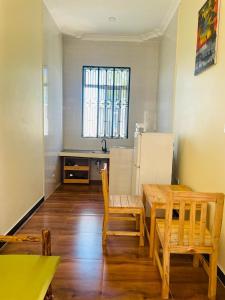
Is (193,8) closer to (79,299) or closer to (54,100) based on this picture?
(54,100)

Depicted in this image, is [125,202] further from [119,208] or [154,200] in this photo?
[154,200]

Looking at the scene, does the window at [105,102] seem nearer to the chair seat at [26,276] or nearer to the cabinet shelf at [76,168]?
the cabinet shelf at [76,168]

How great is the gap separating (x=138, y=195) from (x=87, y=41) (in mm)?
3932

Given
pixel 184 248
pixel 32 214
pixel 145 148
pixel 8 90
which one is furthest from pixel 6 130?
pixel 184 248

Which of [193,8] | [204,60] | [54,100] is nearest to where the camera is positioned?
[204,60]

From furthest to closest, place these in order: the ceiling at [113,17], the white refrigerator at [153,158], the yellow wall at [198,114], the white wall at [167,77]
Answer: the white wall at [167,77] < the ceiling at [113,17] < the white refrigerator at [153,158] < the yellow wall at [198,114]

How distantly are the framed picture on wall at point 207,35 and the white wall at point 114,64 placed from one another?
2732 mm

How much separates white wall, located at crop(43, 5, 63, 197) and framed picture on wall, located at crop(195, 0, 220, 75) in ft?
8.05

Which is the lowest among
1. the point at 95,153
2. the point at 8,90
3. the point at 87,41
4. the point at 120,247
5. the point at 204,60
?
the point at 120,247

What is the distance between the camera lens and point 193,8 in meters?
3.15

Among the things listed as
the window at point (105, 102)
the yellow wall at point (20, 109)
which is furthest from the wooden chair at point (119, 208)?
the window at point (105, 102)

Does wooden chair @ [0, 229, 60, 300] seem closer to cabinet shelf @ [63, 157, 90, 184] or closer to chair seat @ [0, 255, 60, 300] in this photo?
chair seat @ [0, 255, 60, 300]

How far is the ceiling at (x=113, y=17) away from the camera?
4.00 m

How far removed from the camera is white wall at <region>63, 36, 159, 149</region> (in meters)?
5.55
